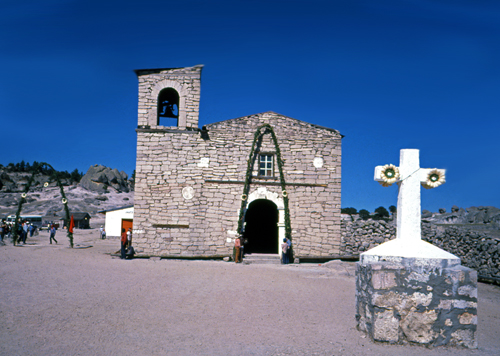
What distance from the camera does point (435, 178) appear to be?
5.64 metres

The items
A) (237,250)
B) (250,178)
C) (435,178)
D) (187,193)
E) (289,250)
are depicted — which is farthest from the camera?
(250,178)

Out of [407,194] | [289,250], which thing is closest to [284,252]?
[289,250]

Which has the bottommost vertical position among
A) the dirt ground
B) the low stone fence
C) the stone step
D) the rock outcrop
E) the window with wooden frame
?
the stone step

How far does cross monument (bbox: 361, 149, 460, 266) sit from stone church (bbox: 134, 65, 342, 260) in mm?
10025

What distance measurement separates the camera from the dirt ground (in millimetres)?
5289

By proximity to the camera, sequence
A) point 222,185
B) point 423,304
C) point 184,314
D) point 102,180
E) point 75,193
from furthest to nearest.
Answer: point 102,180, point 75,193, point 222,185, point 184,314, point 423,304

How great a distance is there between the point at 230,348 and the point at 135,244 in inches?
425

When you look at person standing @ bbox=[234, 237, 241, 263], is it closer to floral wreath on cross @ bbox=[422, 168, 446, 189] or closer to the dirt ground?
the dirt ground

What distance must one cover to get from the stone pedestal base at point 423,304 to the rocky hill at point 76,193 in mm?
48828

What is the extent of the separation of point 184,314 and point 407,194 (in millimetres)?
4496

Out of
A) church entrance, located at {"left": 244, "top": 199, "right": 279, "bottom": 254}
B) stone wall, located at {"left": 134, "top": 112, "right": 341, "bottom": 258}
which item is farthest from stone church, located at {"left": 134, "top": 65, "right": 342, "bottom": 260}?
church entrance, located at {"left": 244, "top": 199, "right": 279, "bottom": 254}

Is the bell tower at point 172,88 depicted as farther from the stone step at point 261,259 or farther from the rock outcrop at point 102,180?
the rock outcrop at point 102,180

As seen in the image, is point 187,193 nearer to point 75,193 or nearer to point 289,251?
point 289,251

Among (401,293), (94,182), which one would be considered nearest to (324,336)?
(401,293)
